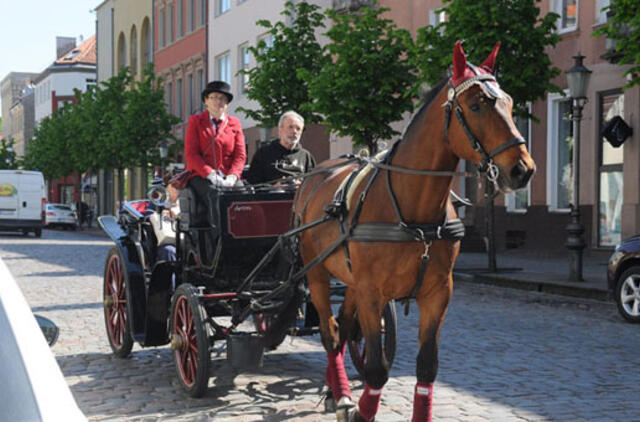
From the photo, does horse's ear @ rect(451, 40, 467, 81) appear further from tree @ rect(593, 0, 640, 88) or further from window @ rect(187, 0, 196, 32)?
window @ rect(187, 0, 196, 32)

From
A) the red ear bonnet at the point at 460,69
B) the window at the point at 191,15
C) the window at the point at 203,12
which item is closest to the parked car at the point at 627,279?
the red ear bonnet at the point at 460,69

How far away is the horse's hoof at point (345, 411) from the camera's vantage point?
18.0 feet

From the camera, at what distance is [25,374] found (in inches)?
68.5

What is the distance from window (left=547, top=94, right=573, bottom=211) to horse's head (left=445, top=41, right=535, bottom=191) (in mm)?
19361

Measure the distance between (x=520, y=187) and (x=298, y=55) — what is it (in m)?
22.0

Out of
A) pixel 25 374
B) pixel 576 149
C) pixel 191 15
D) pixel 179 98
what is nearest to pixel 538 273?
pixel 576 149

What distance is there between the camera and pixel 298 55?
25844 millimetres

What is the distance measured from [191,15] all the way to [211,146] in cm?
4324

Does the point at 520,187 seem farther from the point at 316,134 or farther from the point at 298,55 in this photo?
the point at 316,134

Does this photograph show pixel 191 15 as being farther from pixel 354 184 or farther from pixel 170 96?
pixel 354 184

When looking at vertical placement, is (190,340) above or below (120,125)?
below

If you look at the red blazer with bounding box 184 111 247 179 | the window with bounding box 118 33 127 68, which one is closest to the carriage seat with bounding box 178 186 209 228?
the red blazer with bounding box 184 111 247 179

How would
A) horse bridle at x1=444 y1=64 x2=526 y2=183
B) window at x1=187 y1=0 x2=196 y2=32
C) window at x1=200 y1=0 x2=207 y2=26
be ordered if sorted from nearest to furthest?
horse bridle at x1=444 y1=64 x2=526 y2=183 < window at x1=200 y1=0 x2=207 y2=26 < window at x1=187 y1=0 x2=196 y2=32

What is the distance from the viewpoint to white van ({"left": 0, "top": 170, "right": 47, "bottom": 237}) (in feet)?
120
